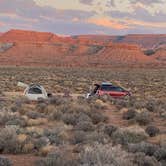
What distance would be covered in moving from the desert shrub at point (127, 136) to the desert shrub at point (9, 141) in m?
3.01

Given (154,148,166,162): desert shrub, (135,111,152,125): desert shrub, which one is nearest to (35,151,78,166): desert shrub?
(154,148,166,162): desert shrub

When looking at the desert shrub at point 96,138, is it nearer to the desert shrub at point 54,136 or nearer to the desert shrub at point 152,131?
the desert shrub at point 54,136

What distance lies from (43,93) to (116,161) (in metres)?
22.6

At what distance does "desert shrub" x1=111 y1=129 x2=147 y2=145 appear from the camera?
1497cm

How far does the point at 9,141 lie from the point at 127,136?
3.99 m

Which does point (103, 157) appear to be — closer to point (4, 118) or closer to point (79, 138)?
point (79, 138)

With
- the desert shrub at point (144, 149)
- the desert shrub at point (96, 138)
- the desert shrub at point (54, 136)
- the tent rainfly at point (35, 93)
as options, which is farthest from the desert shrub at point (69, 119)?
the tent rainfly at point (35, 93)

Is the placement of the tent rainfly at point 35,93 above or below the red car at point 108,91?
above

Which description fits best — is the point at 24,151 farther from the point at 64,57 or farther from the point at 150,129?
the point at 64,57

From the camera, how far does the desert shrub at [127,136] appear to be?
15.0 m

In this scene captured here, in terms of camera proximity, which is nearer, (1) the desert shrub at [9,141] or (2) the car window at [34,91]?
(1) the desert shrub at [9,141]

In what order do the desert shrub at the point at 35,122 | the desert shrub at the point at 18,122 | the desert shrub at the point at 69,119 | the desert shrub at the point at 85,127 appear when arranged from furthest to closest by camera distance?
1. the desert shrub at the point at 69,119
2. the desert shrub at the point at 35,122
3. the desert shrub at the point at 18,122
4. the desert shrub at the point at 85,127

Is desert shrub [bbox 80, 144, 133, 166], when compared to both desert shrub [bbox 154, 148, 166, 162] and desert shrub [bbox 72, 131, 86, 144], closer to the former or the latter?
desert shrub [bbox 154, 148, 166, 162]

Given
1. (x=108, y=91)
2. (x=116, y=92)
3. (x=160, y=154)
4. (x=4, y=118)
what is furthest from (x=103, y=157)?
(x=116, y=92)
